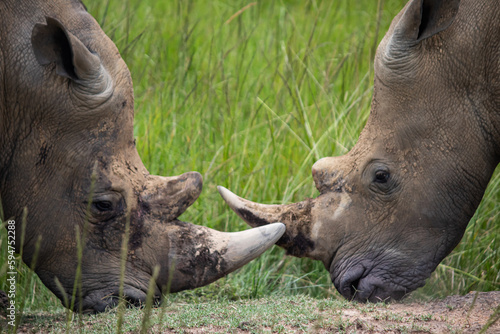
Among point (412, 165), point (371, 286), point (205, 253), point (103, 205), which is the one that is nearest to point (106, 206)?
point (103, 205)

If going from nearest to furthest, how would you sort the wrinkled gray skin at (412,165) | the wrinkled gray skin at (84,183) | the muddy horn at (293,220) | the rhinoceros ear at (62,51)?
the rhinoceros ear at (62,51)
the wrinkled gray skin at (84,183)
the wrinkled gray skin at (412,165)
the muddy horn at (293,220)

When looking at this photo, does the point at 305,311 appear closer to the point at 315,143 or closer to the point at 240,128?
the point at 315,143

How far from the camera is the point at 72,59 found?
3.93 m

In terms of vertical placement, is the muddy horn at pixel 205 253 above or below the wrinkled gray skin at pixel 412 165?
below

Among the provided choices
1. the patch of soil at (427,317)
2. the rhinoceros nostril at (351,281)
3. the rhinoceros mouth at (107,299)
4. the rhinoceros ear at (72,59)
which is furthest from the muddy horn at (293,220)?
the rhinoceros ear at (72,59)

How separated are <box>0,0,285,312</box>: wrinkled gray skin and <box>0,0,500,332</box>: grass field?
1.78 ft

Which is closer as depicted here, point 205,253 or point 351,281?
point 205,253

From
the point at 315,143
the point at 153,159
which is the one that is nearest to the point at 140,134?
the point at 153,159

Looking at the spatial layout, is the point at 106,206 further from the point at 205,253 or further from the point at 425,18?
the point at 425,18

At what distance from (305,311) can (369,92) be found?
3283 millimetres

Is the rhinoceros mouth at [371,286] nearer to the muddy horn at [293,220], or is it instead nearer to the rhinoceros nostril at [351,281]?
the rhinoceros nostril at [351,281]

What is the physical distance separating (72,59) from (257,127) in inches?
121

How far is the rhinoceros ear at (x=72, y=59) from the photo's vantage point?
386 centimetres

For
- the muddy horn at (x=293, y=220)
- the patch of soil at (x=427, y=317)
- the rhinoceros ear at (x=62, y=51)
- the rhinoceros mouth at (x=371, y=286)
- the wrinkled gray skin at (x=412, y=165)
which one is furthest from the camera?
the muddy horn at (x=293, y=220)
